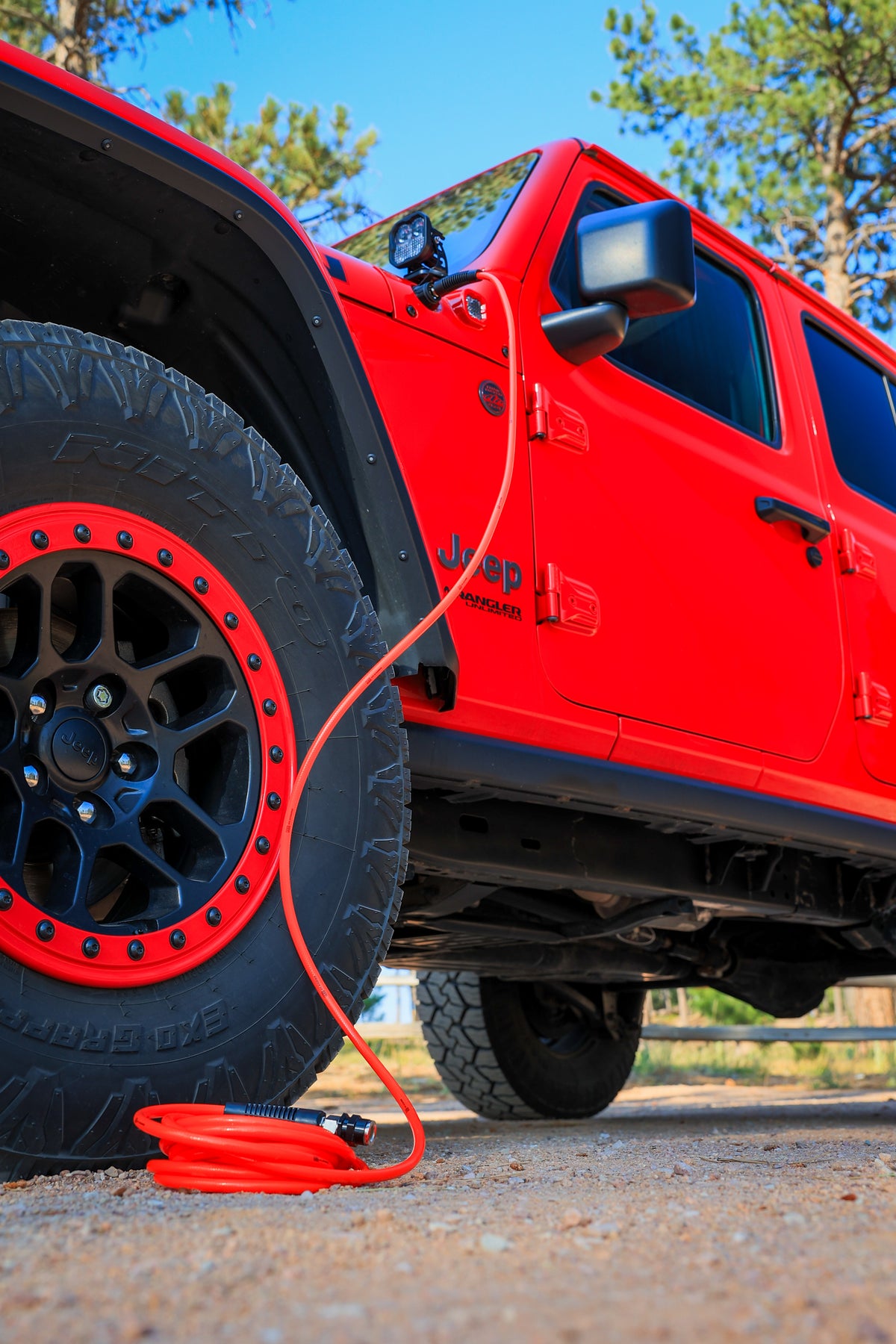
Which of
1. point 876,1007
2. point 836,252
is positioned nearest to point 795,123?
point 836,252

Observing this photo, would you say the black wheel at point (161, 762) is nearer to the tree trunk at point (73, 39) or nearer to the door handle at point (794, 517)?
the door handle at point (794, 517)

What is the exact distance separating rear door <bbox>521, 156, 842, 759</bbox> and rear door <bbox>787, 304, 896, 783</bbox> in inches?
4.8

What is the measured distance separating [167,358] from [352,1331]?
172cm

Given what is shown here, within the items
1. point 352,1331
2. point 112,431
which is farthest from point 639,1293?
point 112,431

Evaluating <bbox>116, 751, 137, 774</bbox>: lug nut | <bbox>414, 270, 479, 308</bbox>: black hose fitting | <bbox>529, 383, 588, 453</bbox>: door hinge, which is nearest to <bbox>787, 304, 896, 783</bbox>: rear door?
<bbox>529, 383, 588, 453</bbox>: door hinge

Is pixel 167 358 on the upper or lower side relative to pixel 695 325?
lower

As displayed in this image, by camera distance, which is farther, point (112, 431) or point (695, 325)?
point (695, 325)

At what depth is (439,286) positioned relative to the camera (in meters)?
2.18

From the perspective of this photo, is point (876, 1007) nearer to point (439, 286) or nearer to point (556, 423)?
point (556, 423)

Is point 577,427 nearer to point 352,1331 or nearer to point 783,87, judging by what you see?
point 352,1331

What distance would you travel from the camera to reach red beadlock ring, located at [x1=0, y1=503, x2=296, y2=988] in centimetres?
138

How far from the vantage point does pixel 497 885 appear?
2635 mm

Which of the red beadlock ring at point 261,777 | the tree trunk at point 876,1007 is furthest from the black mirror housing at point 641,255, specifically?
the tree trunk at point 876,1007

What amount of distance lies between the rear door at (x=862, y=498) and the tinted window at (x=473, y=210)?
1.06 m
